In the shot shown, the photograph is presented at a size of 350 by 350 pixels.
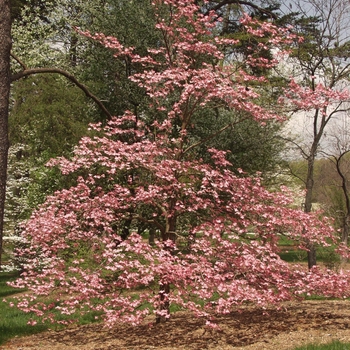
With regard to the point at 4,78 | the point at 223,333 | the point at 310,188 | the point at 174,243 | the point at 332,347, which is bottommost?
the point at 223,333

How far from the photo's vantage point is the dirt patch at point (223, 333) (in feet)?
23.8

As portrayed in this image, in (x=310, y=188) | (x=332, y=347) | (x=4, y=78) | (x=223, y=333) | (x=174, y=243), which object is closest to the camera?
(x=332, y=347)

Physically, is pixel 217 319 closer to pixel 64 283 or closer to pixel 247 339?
pixel 247 339

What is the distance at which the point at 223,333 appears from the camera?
799 cm

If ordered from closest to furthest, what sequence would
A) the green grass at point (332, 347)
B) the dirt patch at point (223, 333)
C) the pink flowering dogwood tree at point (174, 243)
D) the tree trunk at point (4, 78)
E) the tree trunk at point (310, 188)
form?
the green grass at point (332, 347) < the tree trunk at point (4, 78) < the pink flowering dogwood tree at point (174, 243) < the dirt patch at point (223, 333) < the tree trunk at point (310, 188)

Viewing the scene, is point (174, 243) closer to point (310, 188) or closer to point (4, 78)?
point (4, 78)

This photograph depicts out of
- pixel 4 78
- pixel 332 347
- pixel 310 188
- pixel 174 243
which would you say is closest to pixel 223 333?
pixel 174 243

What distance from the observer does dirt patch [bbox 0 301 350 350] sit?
7.27m

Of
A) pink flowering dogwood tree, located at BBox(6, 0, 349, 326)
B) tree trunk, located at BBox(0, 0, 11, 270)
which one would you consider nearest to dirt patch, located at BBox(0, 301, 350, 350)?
pink flowering dogwood tree, located at BBox(6, 0, 349, 326)

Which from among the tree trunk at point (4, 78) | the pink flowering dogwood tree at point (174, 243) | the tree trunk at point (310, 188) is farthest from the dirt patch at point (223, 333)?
the tree trunk at point (310, 188)

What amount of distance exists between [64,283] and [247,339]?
3.14 meters

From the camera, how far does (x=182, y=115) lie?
973 centimetres

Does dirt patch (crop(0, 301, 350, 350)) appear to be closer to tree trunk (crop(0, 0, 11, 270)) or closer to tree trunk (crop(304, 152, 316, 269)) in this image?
→ tree trunk (crop(0, 0, 11, 270))

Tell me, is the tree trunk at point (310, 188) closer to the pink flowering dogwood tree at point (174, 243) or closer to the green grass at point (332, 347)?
the pink flowering dogwood tree at point (174, 243)
